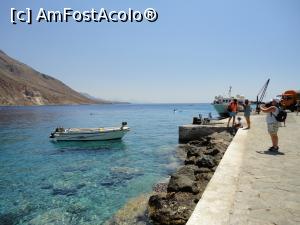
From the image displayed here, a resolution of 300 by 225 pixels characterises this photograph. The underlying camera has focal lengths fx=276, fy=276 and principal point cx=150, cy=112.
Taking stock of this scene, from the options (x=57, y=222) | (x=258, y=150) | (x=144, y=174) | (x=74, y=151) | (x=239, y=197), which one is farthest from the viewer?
(x=74, y=151)

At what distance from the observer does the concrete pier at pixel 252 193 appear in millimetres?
5020

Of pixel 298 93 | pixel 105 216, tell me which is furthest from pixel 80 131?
pixel 298 93

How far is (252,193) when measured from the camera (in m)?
6.21

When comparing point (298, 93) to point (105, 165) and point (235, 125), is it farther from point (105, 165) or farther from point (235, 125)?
point (105, 165)

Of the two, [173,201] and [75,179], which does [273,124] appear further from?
[75,179]

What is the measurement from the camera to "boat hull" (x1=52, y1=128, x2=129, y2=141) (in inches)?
1203

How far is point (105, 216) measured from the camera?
35.7ft

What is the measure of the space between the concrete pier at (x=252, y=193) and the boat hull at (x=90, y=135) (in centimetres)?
2206

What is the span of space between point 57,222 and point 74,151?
53.4 feet

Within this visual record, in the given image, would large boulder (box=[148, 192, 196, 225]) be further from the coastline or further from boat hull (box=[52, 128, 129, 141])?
boat hull (box=[52, 128, 129, 141])

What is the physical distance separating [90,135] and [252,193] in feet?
85.0

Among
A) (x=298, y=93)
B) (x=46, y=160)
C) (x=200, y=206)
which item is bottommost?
(x=46, y=160)

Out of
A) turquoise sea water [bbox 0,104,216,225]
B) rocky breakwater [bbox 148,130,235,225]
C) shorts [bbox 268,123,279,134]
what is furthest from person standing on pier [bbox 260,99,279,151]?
turquoise sea water [bbox 0,104,216,225]

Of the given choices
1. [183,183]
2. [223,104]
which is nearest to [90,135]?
[183,183]
